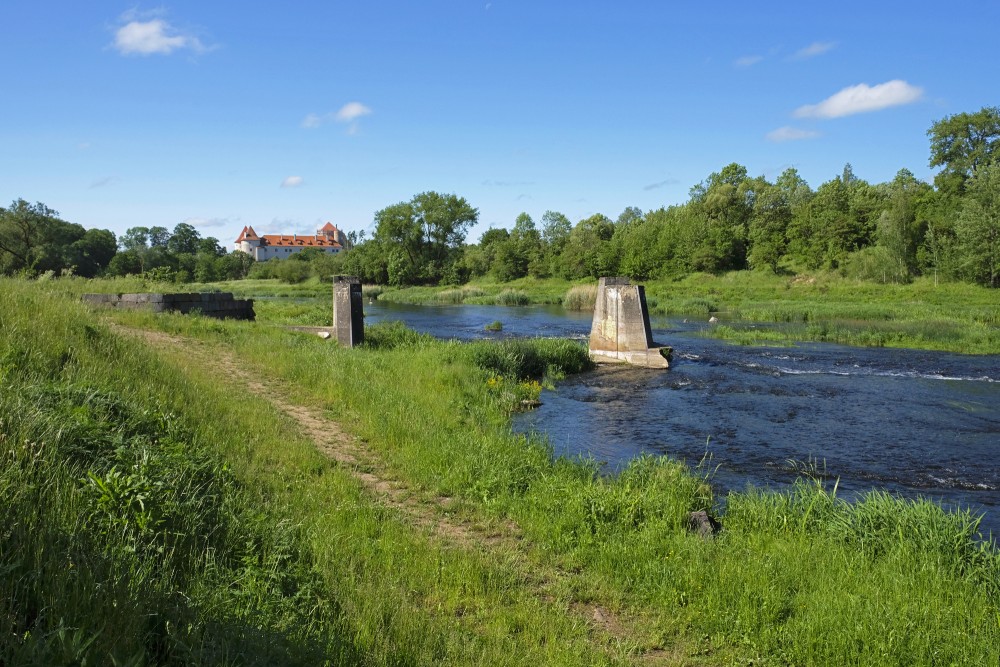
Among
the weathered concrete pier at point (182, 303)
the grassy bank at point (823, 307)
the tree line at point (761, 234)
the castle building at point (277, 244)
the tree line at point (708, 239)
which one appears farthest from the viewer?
the castle building at point (277, 244)

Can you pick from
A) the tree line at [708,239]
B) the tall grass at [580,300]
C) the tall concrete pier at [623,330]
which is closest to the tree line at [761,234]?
the tree line at [708,239]

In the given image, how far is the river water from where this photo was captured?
10297mm

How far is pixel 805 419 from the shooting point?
46.3 ft

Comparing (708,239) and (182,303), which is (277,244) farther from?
(182,303)

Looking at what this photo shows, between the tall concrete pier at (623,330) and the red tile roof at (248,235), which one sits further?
the red tile roof at (248,235)

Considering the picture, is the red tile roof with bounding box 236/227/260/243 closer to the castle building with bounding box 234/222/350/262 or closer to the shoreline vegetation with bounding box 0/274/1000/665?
the castle building with bounding box 234/222/350/262

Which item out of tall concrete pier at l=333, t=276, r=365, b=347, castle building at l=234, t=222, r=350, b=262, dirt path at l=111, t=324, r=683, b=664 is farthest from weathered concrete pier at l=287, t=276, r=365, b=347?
castle building at l=234, t=222, r=350, b=262

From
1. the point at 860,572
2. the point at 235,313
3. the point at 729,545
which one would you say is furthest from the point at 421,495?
the point at 235,313

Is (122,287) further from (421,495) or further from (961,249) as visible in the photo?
(961,249)

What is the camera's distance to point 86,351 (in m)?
7.93

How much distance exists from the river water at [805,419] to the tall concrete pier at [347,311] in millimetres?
5753

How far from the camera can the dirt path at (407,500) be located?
5.00 metres

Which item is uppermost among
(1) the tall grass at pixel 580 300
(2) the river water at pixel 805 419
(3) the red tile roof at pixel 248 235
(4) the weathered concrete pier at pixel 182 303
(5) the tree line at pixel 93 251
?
(3) the red tile roof at pixel 248 235

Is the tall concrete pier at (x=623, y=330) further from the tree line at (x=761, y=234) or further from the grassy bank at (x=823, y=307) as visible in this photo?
the tree line at (x=761, y=234)
